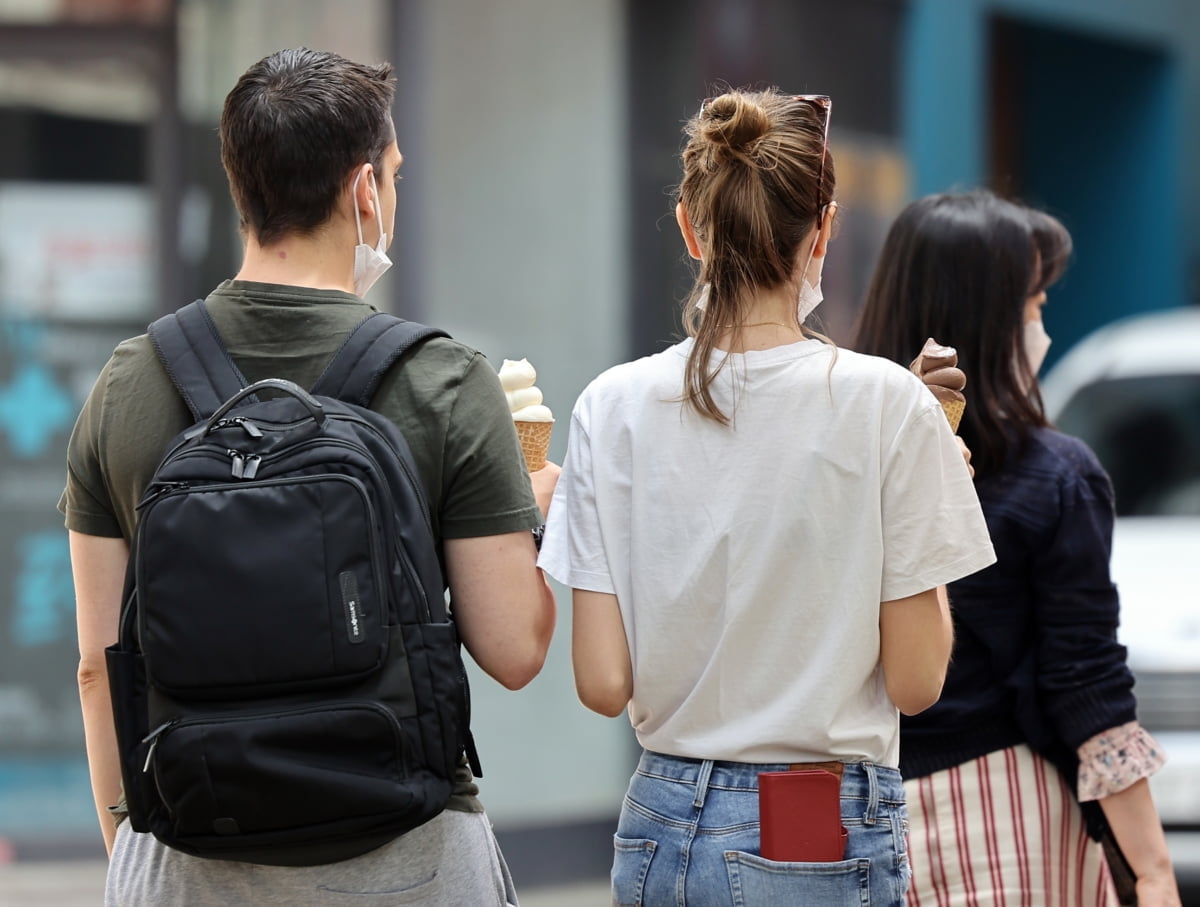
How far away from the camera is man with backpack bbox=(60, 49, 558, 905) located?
1.99 meters

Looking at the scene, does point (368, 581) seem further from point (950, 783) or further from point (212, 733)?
point (950, 783)

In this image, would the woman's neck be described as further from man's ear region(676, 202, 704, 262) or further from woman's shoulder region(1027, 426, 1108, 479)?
woman's shoulder region(1027, 426, 1108, 479)

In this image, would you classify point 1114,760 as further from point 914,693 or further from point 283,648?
point 283,648

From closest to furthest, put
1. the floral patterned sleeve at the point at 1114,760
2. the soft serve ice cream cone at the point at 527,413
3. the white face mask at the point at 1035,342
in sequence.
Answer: the soft serve ice cream cone at the point at 527,413
the floral patterned sleeve at the point at 1114,760
the white face mask at the point at 1035,342

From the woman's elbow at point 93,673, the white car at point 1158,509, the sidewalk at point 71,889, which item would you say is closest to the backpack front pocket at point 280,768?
the woman's elbow at point 93,673

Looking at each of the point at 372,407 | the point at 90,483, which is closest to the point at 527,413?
the point at 372,407

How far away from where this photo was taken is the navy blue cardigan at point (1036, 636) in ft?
8.87

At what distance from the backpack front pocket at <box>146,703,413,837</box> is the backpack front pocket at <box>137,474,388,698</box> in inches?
1.7

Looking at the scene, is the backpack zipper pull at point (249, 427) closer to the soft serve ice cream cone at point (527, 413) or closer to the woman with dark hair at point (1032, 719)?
the soft serve ice cream cone at point (527, 413)

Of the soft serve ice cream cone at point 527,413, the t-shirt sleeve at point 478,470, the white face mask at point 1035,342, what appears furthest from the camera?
the white face mask at point 1035,342

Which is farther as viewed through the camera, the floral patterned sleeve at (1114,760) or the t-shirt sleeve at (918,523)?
the floral patterned sleeve at (1114,760)

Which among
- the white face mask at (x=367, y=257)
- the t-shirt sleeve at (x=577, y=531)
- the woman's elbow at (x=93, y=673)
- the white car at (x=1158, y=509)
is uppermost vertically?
the white face mask at (x=367, y=257)

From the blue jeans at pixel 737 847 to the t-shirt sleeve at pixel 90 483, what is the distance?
0.81 metres

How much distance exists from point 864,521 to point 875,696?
0.24 m
